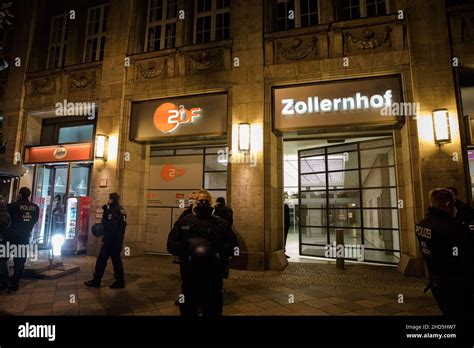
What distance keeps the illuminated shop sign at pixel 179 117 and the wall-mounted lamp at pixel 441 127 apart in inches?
218

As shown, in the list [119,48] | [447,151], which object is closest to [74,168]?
[119,48]

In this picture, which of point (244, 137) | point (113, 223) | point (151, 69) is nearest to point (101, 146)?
point (151, 69)

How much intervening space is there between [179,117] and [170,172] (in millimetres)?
2118

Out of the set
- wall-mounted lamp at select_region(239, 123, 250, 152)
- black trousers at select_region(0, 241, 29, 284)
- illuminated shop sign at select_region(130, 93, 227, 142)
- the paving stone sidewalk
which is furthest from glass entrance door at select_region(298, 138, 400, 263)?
black trousers at select_region(0, 241, 29, 284)

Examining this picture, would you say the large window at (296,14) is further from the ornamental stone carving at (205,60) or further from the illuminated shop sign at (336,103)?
the illuminated shop sign at (336,103)

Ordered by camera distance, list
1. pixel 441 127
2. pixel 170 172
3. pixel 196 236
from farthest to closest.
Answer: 1. pixel 170 172
2. pixel 441 127
3. pixel 196 236

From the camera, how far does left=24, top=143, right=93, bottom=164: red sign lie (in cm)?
1022

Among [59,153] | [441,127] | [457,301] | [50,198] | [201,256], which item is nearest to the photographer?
[457,301]

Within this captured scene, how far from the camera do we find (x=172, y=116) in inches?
360

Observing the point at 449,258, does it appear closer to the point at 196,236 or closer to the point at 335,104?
the point at 196,236

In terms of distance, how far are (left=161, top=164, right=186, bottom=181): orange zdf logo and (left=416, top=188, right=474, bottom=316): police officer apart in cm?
802

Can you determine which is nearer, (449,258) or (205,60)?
(449,258)

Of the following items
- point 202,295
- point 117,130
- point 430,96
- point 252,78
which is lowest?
point 202,295

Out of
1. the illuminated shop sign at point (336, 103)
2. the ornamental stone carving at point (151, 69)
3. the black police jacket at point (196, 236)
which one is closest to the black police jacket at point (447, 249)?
the black police jacket at point (196, 236)
